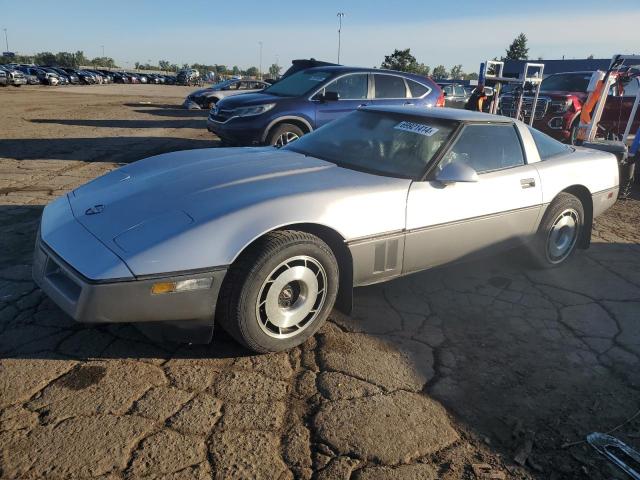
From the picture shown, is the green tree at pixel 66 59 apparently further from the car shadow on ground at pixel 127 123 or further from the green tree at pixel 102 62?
the car shadow on ground at pixel 127 123

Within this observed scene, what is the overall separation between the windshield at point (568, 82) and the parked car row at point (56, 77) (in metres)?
31.9

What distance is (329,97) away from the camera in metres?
7.95

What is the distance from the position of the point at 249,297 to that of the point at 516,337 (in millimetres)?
1761

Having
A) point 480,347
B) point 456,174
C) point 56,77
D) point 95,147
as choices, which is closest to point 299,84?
point 95,147

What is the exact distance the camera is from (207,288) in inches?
98.0

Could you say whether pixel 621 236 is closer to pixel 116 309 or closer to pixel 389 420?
pixel 389 420

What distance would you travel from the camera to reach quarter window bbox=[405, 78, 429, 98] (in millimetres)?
8641


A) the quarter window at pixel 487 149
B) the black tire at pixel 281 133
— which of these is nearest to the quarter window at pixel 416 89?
the black tire at pixel 281 133

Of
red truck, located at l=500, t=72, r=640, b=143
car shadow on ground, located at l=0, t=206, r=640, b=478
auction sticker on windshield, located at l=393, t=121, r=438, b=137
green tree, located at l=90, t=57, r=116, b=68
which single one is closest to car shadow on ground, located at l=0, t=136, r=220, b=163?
car shadow on ground, located at l=0, t=206, r=640, b=478

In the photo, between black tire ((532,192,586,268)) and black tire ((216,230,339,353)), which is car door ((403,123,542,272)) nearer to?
black tire ((532,192,586,268))

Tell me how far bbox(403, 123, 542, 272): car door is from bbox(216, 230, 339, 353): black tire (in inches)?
28.9

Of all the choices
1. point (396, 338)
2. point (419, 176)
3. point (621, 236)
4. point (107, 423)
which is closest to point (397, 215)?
point (419, 176)

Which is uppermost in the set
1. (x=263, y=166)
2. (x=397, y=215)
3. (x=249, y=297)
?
(x=263, y=166)

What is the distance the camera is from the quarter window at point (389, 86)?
8.42 metres
